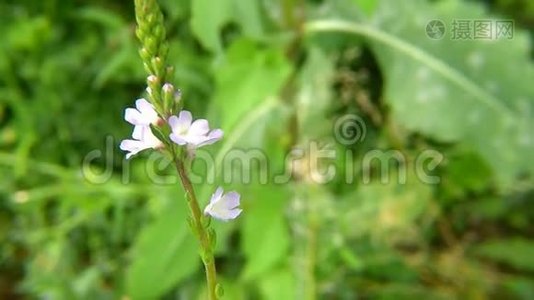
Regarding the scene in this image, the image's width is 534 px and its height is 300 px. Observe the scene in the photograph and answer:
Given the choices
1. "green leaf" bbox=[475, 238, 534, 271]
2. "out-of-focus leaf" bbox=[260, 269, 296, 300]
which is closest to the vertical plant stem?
"out-of-focus leaf" bbox=[260, 269, 296, 300]

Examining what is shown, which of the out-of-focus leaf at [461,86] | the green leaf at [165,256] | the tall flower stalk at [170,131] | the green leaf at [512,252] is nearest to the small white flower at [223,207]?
the tall flower stalk at [170,131]

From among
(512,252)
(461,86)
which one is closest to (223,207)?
(461,86)

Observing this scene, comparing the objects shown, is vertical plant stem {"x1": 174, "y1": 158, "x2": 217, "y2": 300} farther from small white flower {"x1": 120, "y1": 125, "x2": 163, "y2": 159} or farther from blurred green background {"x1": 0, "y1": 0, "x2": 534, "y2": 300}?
blurred green background {"x1": 0, "y1": 0, "x2": 534, "y2": 300}

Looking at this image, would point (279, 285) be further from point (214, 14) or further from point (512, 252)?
point (512, 252)

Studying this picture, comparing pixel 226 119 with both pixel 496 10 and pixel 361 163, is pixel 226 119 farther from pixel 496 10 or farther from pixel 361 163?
pixel 496 10

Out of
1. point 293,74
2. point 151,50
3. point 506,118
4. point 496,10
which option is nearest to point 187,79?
point 293,74

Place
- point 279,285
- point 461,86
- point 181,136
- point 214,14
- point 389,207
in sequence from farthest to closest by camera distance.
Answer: point 389,207
point 461,86
point 279,285
point 214,14
point 181,136
